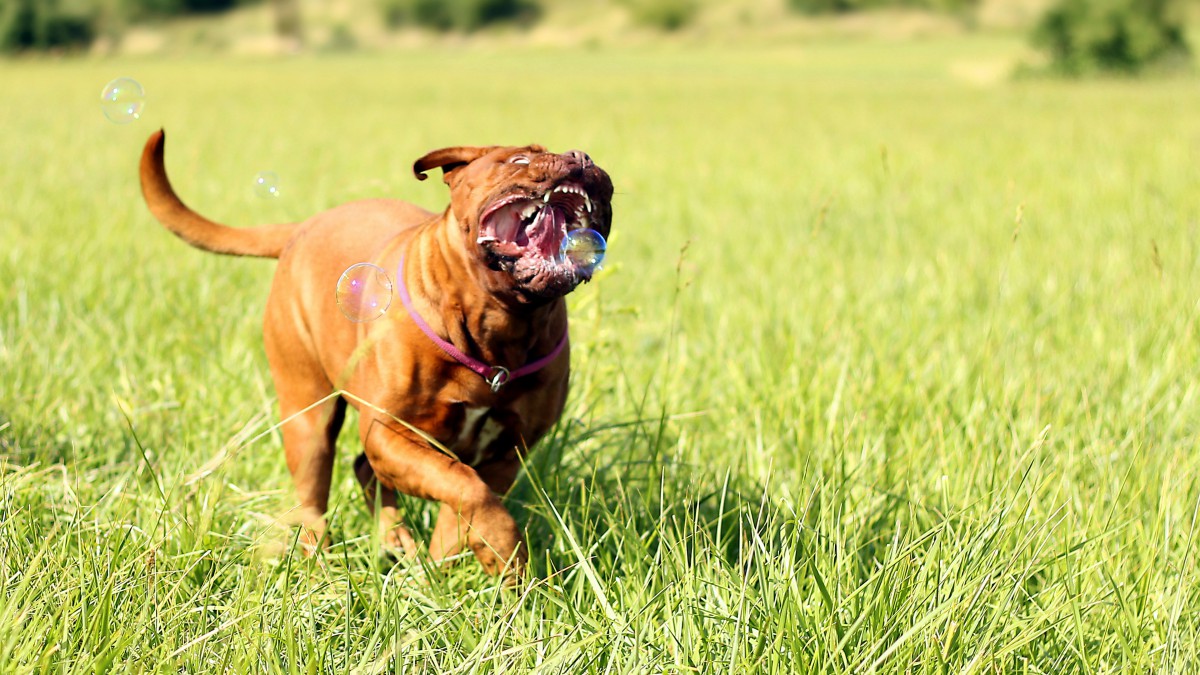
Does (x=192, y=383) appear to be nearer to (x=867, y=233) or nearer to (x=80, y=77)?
(x=867, y=233)

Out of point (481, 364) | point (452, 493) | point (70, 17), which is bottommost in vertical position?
point (70, 17)

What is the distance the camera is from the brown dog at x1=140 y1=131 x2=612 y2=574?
89.1 inches

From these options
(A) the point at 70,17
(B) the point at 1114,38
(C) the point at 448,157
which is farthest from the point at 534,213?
(A) the point at 70,17

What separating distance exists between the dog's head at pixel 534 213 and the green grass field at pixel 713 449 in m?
0.46

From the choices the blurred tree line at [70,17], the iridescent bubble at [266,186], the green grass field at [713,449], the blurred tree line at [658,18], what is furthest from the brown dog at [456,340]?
the blurred tree line at [70,17]

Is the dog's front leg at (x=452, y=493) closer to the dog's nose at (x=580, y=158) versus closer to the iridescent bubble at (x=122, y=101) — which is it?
the dog's nose at (x=580, y=158)

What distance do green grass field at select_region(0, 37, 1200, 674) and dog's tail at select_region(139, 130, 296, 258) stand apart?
21.1 inches

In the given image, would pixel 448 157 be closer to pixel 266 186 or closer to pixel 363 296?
pixel 363 296

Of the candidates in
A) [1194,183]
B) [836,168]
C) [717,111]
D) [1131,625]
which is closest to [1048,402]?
[1131,625]

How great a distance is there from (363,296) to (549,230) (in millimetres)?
513

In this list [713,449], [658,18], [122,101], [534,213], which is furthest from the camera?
[658,18]

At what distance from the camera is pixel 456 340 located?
2.50m

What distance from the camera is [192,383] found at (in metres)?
3.70

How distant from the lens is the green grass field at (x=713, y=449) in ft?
6.72
